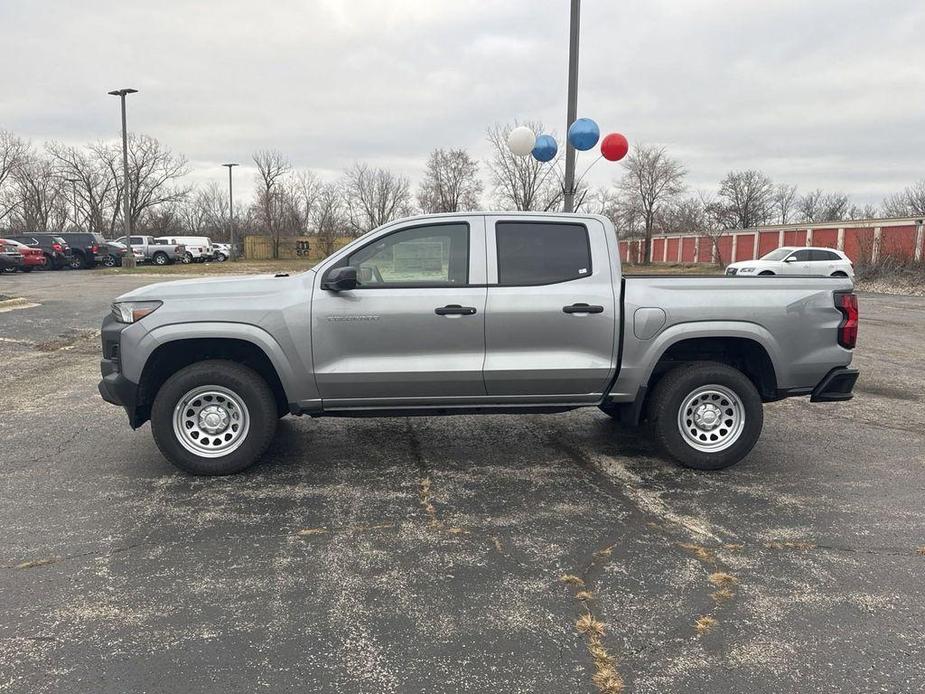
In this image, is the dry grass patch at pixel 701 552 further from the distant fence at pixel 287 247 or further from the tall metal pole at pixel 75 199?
the tall metal pole at pixel 75 199

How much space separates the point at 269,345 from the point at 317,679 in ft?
8.29

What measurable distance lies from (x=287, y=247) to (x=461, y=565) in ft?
188

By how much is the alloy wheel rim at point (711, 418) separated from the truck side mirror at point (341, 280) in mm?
2634

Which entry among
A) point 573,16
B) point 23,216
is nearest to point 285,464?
point 573,16

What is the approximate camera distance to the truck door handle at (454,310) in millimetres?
4633

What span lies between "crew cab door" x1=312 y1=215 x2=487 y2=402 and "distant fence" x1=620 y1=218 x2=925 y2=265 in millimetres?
30441

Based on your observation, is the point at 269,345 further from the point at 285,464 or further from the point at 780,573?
the point at 780,573

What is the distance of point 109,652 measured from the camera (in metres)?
2.72

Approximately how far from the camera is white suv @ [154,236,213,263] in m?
43.0

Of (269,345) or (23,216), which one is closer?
(269,345)

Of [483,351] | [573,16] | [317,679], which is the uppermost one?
[573,16]

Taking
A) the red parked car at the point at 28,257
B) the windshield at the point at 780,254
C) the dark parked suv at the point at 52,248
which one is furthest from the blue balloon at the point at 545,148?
the dark parked suv at the point at 52,248

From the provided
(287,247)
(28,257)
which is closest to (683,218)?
(287,247)

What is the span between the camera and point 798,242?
43.8 meters
